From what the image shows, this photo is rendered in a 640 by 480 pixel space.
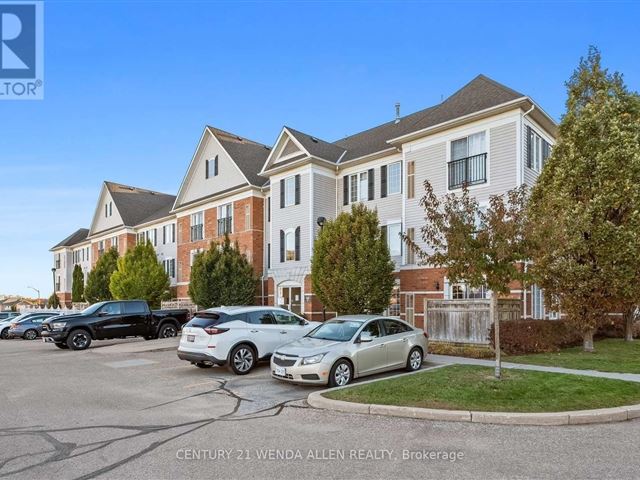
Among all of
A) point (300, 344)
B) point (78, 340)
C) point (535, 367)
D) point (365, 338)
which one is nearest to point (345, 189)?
point (78, 340)

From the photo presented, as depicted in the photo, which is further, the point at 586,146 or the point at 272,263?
the point at 272,263

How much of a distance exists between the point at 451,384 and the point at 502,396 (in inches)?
47.3

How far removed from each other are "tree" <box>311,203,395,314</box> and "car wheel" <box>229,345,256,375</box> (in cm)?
776

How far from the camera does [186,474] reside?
5.36m

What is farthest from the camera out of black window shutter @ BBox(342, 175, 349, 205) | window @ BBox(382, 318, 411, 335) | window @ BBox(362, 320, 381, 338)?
black window shutter @ BBox(342, 175, 349, 205)

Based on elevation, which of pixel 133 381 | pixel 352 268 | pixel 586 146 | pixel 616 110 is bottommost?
pixel 133 381

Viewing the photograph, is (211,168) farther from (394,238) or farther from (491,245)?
(491,245)

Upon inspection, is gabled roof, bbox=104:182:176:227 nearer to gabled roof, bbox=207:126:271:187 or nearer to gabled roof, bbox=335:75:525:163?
gabled roof, bbox=207:126:271:187

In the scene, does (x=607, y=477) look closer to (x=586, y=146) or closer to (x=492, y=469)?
(x=492, y=469)

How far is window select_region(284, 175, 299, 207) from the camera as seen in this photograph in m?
27.8

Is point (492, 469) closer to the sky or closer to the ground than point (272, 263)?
closer to the ground

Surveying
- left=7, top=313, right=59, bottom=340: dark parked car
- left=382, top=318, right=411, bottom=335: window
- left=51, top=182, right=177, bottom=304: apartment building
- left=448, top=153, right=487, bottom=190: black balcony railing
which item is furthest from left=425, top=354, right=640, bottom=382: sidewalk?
left=51, top=182, right=177, bottom=304: apartment building

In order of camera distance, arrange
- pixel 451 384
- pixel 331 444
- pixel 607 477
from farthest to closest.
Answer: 1. pixel 451 384
2. pixel 331 444
3. pixel 607 477

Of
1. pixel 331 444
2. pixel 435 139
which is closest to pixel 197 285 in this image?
pixel 435 139
